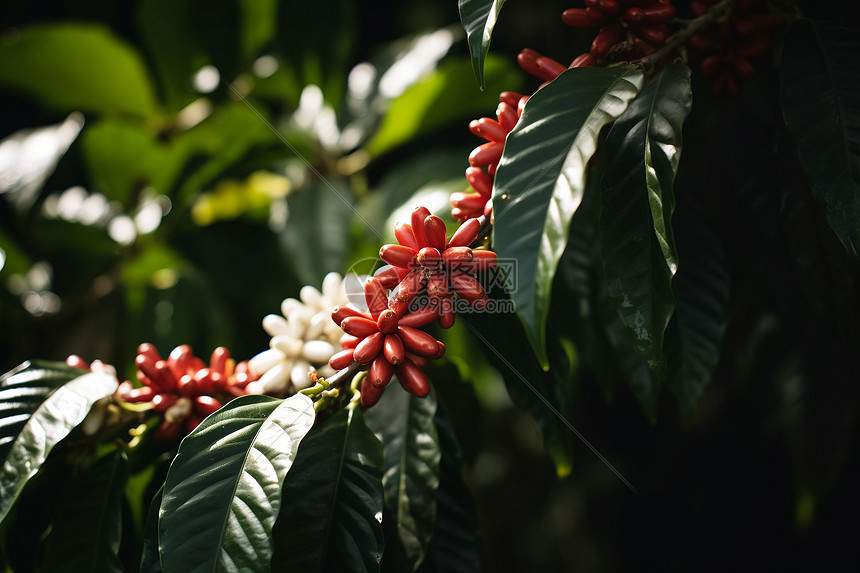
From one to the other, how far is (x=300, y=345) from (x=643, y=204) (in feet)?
1.47

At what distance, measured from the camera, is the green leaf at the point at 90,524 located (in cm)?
67

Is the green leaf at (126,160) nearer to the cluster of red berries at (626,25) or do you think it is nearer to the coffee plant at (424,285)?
the coffee plant at (424,285)

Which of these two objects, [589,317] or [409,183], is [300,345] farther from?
[409,183]

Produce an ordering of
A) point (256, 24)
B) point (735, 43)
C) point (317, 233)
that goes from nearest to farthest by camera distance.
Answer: point (735, 43)
point (317, 233)
point (256, 24)

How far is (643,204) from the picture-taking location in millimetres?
605

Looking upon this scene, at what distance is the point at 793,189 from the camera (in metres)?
0.72

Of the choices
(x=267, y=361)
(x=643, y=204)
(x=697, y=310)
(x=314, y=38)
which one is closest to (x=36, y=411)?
(x=267, y=361)

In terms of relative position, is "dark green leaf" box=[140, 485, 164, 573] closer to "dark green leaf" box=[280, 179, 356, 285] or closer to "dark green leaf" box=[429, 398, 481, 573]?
"dark green leaf" box=[429, 398, 481, 573]

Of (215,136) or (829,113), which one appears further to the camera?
(215,136)

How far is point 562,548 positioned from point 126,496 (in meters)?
1.59

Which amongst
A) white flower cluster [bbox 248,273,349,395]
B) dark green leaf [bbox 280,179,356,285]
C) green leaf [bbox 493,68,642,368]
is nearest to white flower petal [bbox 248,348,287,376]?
white flower cluster [bbox 248,273,349,395]

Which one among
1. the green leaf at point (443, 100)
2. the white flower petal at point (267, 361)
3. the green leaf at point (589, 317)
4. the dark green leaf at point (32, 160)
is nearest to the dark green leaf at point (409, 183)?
the green leaf at point (443, 100)

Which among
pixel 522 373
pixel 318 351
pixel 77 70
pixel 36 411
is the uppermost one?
pixel 77 70

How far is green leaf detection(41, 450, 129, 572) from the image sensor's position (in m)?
0.67
